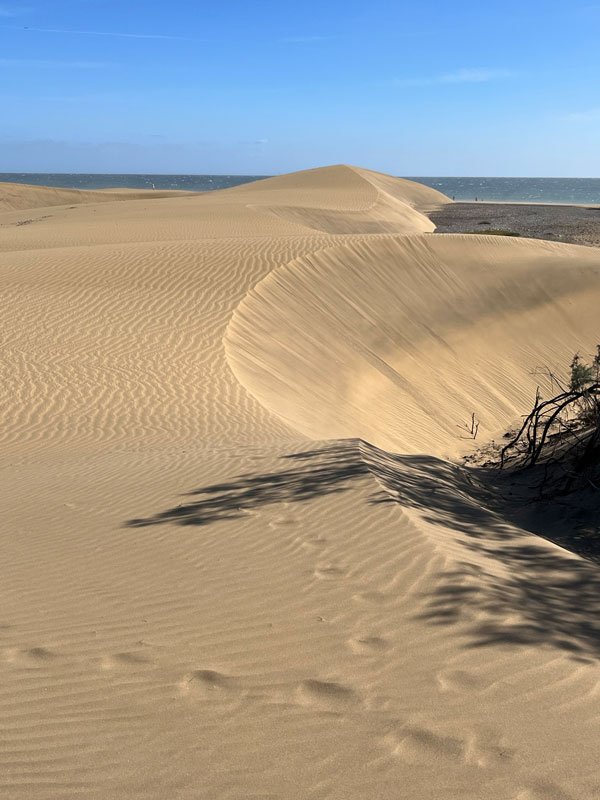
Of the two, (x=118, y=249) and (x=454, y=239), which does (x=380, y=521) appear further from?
(x=454, y=239)

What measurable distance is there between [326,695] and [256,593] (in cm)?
111

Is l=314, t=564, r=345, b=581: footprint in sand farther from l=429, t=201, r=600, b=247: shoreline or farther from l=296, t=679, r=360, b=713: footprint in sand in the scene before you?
l=429, t=201, r=600, b=247: shoreline

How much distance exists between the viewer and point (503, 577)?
4723 mm

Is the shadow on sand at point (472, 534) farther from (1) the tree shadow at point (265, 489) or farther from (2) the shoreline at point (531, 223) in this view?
(2) the shoreline at point (531, 223)

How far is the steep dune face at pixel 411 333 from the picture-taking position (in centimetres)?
1277

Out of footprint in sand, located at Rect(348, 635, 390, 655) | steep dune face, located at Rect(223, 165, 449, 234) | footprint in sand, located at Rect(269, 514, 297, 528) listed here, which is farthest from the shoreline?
footprint in sand, located at Rect(348, 635, 390, 655)

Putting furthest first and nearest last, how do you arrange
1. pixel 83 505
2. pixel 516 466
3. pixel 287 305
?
pixel 287 305, pixel 516 466, pixel 83 505

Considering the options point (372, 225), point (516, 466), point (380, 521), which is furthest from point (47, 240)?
point (380, 521)

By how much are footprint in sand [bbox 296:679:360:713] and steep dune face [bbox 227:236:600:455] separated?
6415 mm

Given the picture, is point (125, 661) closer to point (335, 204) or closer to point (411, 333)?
point (411, 333)

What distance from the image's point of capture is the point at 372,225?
116 feet

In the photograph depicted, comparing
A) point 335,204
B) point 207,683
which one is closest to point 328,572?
point 207,683

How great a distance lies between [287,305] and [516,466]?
8.39m

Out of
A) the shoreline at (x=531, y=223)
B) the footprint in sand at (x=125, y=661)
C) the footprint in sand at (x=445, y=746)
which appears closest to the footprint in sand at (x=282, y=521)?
the footprint in sand at (x=125, y=661)
